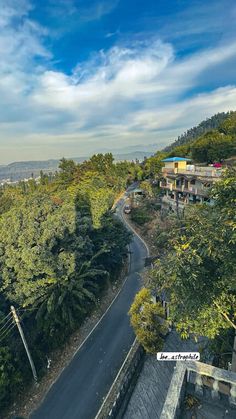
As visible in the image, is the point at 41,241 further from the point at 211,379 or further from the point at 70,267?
the point at 211,379

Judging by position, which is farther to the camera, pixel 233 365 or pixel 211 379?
pixel 233 365

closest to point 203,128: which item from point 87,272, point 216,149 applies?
point 216,149

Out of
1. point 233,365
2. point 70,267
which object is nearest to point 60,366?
→ point 70,267

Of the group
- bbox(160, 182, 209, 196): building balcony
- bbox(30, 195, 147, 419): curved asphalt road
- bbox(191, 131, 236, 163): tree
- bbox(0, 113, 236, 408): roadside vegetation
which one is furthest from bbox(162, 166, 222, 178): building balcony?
bbox(30, 195, 147, 419): curved asphalt road

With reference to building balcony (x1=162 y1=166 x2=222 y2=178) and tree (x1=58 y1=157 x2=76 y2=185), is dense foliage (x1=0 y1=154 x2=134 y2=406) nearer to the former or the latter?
building balcony (x1=162 y1=166 x2=222 y2=178)

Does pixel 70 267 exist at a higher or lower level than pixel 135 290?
higher

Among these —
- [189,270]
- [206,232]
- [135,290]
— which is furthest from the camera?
[135,290]

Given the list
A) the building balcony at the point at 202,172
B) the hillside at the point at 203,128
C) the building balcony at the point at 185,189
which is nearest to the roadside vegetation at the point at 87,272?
the building balcony at the point at 185,189

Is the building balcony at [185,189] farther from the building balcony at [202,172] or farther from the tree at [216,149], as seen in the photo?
the tree at [216,149]
